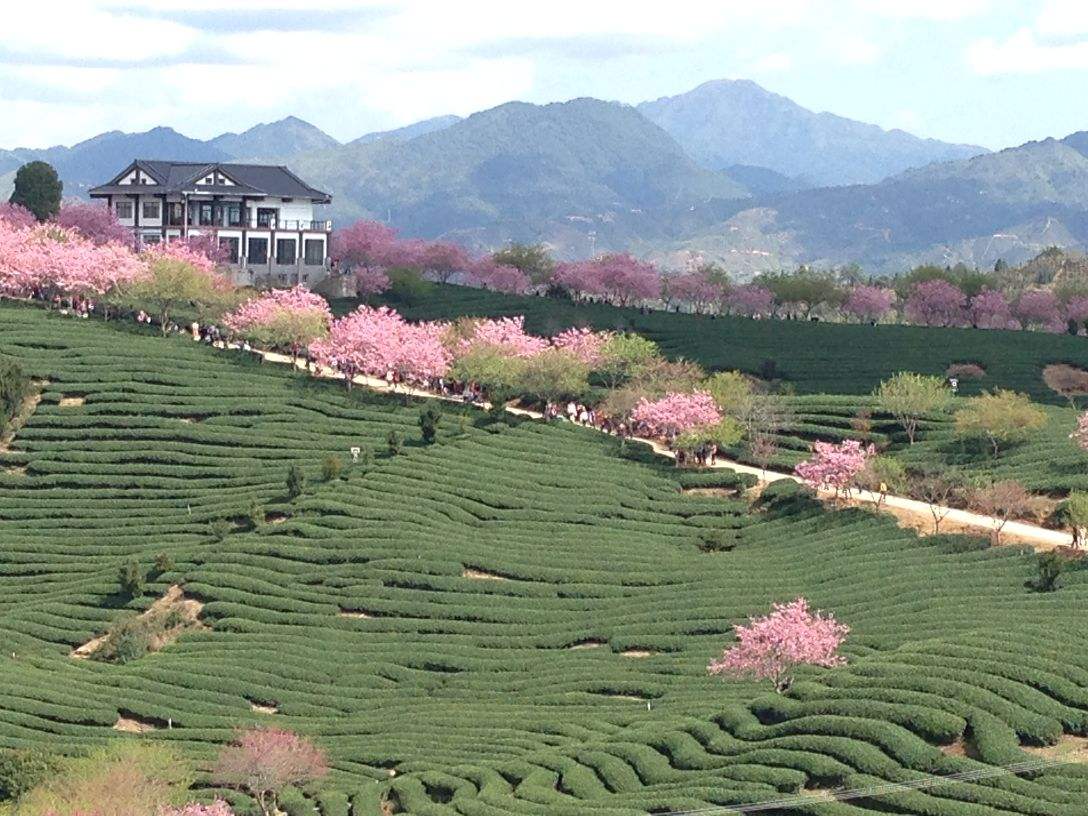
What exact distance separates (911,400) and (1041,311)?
196ft

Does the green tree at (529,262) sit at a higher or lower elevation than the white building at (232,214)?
lower

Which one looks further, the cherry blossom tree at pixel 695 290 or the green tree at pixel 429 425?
the cherry blossom tree at pixel 695 290

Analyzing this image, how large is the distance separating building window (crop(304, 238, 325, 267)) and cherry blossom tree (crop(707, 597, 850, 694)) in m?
96.4

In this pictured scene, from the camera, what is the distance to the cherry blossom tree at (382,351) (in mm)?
116625

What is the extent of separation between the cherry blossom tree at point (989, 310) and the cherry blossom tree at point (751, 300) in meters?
16.5

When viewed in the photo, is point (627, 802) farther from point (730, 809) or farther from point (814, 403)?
point (814, 403)

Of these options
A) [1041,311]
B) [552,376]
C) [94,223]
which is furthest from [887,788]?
[1041,311]

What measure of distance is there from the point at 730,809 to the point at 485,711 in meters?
19.1

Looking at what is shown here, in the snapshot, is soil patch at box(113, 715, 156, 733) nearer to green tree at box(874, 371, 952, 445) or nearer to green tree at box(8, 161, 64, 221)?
green tree at box(874, 371, 952, 445)

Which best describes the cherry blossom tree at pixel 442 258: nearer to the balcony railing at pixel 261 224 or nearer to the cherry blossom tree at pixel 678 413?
the balcony railing at pixel 261 224

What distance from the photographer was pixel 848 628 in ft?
233

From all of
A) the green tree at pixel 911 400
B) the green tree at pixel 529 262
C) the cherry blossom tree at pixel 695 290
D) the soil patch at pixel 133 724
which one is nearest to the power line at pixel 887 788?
the soil patch at pixel 133 724

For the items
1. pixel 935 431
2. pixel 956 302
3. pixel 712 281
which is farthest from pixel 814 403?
pixel 712 281

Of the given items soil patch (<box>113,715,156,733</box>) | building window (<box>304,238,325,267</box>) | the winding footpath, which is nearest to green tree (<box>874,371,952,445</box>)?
the winding footpath
